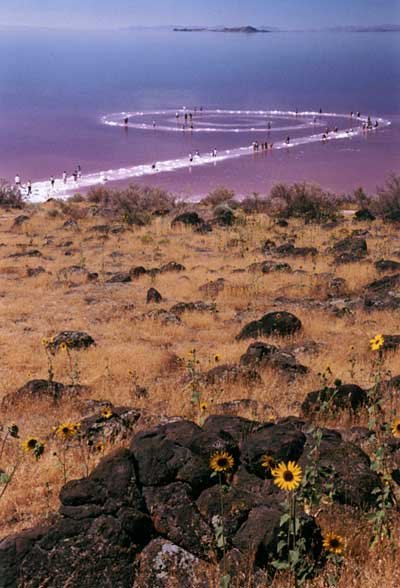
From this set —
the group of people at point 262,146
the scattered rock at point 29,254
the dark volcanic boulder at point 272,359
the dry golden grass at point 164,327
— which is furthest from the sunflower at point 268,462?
the group of people at point 262,146

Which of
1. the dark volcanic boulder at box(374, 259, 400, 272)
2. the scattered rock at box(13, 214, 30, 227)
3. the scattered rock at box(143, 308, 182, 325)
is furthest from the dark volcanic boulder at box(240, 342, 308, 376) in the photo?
the scattered rock at box(13, 214, 30, 227)

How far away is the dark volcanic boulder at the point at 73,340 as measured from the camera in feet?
39.4

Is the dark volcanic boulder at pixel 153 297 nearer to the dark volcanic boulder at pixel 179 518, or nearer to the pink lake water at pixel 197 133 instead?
the dark volcanic boulder at pixel 179 518

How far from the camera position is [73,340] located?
1209 centimetres

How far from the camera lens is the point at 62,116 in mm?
89375

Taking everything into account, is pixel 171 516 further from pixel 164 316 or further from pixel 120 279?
pixel 120 279

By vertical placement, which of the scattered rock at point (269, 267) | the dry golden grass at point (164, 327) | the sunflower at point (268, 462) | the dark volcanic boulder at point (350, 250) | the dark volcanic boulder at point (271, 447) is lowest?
the dry golden grass at point (164, 327)

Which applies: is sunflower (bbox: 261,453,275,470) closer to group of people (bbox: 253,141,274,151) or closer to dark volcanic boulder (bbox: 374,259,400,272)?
dark volcanic boulder (bbox: 374,259,400,272)

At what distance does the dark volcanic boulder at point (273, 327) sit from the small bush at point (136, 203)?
56.8 ft

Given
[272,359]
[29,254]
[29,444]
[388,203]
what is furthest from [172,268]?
[388,203]

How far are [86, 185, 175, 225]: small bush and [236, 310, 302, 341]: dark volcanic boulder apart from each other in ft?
56.8

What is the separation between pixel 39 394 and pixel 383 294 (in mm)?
9357

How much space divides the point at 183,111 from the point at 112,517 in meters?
93.7

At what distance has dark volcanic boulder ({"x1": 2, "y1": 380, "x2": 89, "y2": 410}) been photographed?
9.10 metres
